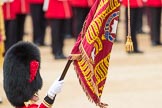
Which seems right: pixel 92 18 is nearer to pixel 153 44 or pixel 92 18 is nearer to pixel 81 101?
pixel 81 101

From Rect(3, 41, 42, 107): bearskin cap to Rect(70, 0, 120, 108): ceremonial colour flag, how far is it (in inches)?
10.9

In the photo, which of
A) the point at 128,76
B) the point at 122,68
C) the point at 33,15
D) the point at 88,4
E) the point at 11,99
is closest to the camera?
the point at 11,99

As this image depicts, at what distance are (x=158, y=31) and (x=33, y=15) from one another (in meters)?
2.10

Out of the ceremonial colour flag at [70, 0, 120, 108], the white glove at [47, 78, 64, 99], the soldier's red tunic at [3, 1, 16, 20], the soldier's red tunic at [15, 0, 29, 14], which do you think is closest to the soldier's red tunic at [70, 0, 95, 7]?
the soldier's red tunic at [15, 0, 29, 14]

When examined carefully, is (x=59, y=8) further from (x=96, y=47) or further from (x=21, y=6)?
(x=96, y=47)

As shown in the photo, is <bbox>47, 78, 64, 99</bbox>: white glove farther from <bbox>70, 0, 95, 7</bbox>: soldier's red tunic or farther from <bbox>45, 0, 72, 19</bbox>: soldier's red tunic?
<bbox>70, 0, 95, 7</bbox>: soldier's red tunic

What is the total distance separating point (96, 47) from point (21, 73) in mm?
536

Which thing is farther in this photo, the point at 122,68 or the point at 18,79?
the point at 122,68

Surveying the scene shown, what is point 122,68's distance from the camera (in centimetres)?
800

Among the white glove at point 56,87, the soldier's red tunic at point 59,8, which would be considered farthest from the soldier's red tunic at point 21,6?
the white glove at point 56,87

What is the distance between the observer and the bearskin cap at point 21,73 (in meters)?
3.84

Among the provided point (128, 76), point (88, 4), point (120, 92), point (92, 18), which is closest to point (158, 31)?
point (88, 4)

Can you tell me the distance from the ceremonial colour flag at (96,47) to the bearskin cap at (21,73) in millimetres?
277

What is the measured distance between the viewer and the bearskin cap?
3.84 metres
